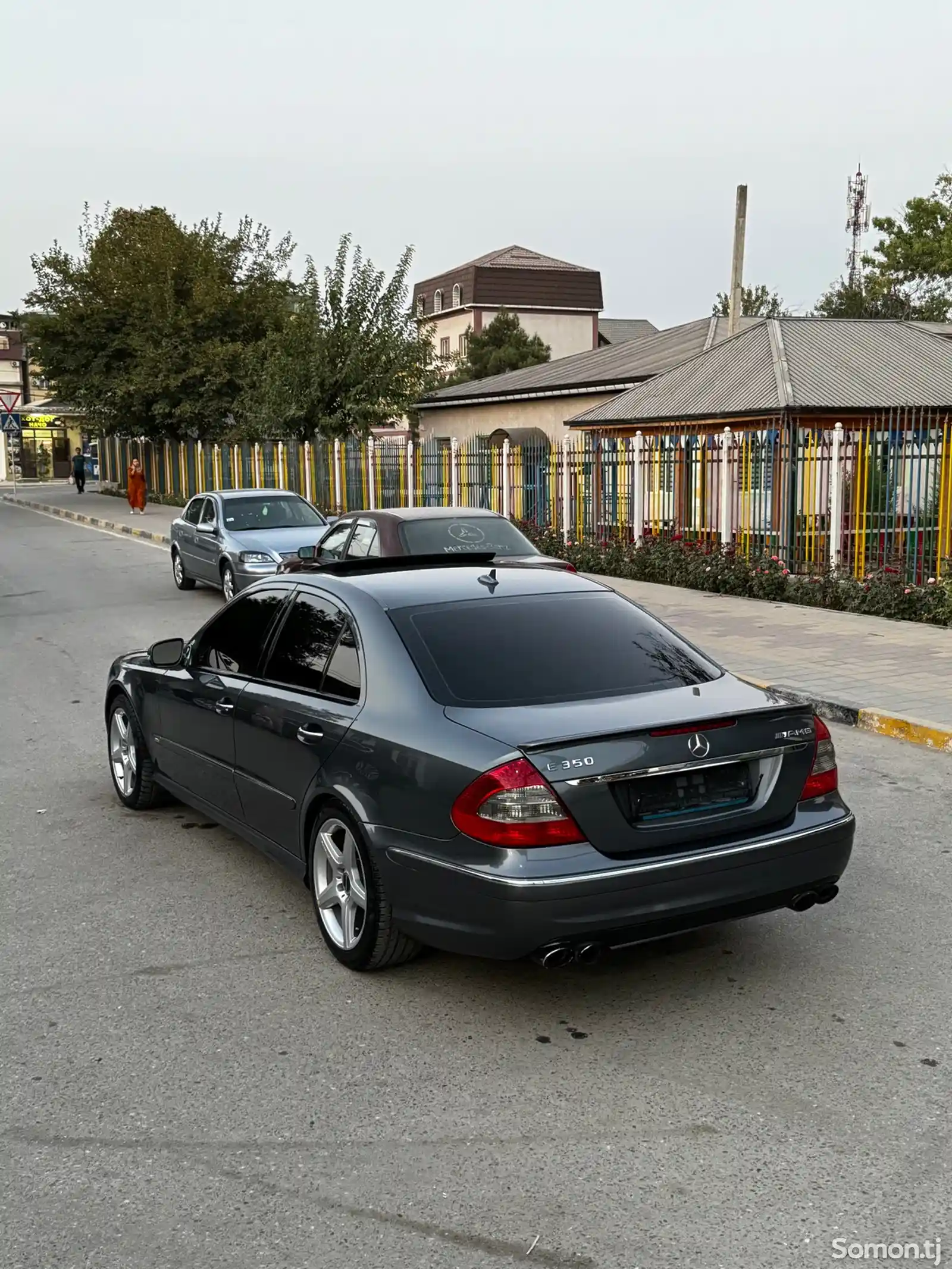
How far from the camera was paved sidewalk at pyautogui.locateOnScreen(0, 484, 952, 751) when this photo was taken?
9.00 metres

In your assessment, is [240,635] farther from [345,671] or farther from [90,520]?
[90,520]

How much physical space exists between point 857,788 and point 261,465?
29.6 meters

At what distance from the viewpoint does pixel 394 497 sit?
27.8 m

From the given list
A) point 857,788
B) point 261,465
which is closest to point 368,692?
point 857,788

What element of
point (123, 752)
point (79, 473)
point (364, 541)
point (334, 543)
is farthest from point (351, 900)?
point (79, 473)

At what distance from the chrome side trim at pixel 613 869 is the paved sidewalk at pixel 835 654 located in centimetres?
433

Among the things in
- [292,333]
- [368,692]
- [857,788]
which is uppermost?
[292,333]

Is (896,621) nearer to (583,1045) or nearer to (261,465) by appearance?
(583,1045)

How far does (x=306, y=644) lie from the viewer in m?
5.28

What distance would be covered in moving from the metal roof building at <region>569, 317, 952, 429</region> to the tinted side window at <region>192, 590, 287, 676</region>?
17.1 m

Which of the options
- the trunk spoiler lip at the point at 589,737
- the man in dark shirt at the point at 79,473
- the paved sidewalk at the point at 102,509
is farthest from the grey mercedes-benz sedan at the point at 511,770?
the man in dark shirt at the point at 79,473

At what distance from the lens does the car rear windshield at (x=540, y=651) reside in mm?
4609

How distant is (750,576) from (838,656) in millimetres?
4846

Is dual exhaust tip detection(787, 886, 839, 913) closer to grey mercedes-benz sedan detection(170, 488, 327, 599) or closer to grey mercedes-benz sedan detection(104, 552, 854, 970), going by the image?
grey mercedes-benz sedan detection(104, 552, 854, 970)
